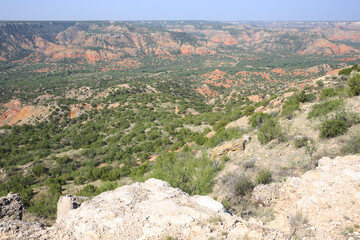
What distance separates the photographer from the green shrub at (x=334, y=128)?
32.6 ft

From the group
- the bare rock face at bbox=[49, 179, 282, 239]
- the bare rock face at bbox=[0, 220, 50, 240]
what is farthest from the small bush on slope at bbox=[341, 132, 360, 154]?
the bare rock face at bbox=[0, 220, 50, 240]

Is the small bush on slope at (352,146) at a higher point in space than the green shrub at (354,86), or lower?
lower

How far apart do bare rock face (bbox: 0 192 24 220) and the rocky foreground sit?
0.12 m

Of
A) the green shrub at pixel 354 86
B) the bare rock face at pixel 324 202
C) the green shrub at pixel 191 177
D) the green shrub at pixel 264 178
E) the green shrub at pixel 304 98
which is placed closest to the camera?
the bare rock face at pixel 324 202

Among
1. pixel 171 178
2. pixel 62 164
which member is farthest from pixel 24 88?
pixel 171 178

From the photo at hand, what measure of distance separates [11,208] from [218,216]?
7699 millimetres

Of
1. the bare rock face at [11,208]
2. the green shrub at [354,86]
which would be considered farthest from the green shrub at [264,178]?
the green shrub at [354,86]

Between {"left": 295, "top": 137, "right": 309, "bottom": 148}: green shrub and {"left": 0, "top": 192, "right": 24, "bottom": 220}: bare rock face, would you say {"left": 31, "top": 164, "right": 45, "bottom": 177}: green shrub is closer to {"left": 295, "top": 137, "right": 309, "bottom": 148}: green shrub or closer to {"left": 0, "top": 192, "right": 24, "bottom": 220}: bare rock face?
{"left": 0, "top": 192, "right": 24, "bottom": 220}: bare rock face

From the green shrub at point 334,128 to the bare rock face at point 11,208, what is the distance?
46.7 feet

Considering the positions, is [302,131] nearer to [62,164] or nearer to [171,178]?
[171,178]

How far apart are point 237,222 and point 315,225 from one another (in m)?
2.00

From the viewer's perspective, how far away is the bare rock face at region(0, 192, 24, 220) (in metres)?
7.21

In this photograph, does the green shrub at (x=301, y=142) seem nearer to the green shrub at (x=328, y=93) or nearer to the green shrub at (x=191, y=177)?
the green shrub at (x=191, y=177)

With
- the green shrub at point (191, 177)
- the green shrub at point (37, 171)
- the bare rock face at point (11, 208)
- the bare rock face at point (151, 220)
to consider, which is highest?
the bare rock face at point (151, 220)
